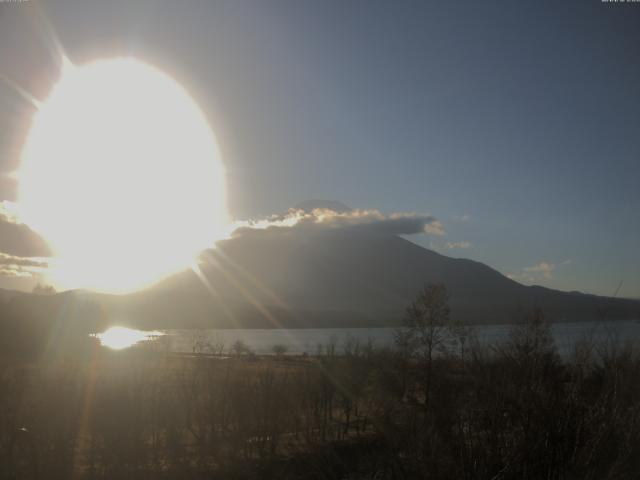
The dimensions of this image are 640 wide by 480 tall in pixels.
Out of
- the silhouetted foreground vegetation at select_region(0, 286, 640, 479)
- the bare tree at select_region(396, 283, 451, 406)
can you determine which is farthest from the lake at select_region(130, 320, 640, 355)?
the bare tree at select_region(396, 283, 451, 406)

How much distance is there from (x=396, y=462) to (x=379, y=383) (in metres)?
30.6

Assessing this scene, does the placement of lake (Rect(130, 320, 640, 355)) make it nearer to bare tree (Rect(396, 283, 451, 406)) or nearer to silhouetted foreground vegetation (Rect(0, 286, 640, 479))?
silhouetted foreground vegetation (Rect(0, 286, 640, 479))

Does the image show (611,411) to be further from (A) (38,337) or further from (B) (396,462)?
(A) (38,337)

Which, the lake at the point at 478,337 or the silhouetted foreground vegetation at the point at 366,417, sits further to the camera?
the lake at the point at 478,337

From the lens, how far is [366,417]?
30.5m

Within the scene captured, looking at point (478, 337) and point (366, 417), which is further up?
point (478, 337)

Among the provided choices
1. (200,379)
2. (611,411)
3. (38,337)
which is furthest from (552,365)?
(38,337)

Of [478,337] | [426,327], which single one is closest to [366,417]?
[426,327]

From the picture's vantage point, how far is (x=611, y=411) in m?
5.46

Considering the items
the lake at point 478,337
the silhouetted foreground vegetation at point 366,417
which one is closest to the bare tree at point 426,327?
the silhouetted foreground vegetation at point 366,417

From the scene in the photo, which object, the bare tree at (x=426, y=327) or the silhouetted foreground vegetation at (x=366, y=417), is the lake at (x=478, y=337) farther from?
the bare tree at (x=426, y=327)

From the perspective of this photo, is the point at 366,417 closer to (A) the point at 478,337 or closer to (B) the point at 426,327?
(B) the point at 426,327

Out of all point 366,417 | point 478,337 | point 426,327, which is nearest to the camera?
point 478,337

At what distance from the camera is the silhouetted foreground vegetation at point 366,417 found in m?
5.43
